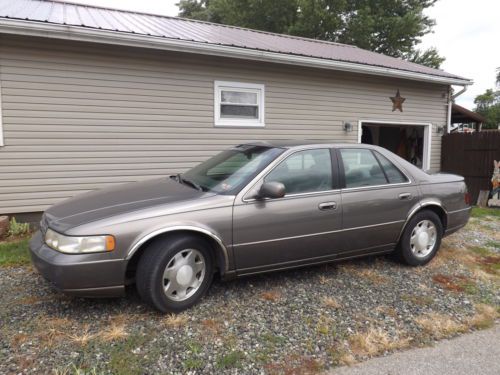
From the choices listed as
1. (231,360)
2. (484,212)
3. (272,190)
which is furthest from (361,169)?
(484,212)

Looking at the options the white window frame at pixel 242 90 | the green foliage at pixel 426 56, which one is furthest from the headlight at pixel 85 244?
the green foliage at pixel 426 56

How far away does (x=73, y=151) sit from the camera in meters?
6.04

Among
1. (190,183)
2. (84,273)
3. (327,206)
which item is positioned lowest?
(84,273)

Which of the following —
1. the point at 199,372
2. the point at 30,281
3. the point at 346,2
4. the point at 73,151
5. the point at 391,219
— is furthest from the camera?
the point at 346,2

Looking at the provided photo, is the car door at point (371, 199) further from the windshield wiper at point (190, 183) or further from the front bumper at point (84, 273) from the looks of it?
the front bumper at point (84, 273)

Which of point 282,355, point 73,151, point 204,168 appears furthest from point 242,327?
point 73,151

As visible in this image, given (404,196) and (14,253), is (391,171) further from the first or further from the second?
(14,253)

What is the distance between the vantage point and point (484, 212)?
7871mm

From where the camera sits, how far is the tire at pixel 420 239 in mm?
4117

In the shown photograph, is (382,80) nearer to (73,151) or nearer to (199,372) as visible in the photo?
A: (73,151)

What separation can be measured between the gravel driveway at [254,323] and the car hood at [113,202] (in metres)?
0.77

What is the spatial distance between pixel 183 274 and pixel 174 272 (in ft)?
0.27

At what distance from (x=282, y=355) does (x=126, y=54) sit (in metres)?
5.55

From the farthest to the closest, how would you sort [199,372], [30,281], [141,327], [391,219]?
[391,219]
[30,281]
[141,327]
[199,372]
